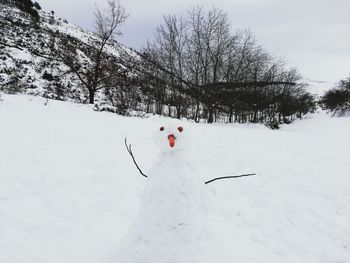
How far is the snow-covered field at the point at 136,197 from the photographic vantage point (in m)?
2.95

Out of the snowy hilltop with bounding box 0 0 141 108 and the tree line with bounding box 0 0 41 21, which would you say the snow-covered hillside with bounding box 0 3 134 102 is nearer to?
the snowy hilltop with bounding box 0 0 141 108

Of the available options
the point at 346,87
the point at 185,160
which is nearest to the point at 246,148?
the point at 185,160

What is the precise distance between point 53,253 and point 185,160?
2.24m

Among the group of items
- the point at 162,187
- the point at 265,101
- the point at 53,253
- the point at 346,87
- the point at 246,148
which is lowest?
the point at 53,253

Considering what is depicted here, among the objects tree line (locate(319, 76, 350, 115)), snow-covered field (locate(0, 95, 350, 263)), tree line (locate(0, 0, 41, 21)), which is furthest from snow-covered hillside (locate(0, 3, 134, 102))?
tree line (locate(319, 76, 350, 115))

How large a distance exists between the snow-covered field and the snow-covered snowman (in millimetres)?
118

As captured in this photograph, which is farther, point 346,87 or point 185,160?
point 346,87

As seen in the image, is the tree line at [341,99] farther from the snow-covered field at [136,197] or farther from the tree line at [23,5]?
the tree line at [23,5]

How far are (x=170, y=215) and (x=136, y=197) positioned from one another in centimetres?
287

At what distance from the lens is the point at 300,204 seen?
4199 mm

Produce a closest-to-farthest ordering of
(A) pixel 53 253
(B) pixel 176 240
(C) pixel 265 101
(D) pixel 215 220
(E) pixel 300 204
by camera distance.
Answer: (C) pixel 265 101
(B) pixel 176 240
(A) pixel 53 253
(D) pixel 215 220
(E) pixel 300 204

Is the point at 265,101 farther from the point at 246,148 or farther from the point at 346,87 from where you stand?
the point at 346,87

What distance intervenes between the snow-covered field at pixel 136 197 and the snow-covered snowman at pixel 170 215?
12cm

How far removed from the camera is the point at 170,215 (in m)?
1.68
